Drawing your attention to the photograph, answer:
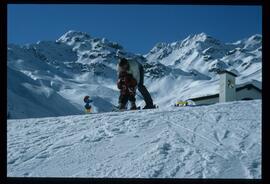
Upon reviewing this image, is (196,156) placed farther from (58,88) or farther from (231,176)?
(58,88)

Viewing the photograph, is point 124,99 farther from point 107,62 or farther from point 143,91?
point 107,62

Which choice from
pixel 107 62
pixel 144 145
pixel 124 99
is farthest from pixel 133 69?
pixel 107 62

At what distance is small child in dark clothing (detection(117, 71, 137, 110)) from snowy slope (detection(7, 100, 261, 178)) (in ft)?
2.06

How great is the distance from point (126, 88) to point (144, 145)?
5.90 ft

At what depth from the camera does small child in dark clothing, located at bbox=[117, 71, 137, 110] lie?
17.7 ft

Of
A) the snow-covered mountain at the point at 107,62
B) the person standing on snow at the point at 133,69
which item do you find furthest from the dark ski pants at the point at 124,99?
the snow-covered mountain at the point at 107,62

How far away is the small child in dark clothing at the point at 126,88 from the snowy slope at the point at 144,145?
2.06 feet

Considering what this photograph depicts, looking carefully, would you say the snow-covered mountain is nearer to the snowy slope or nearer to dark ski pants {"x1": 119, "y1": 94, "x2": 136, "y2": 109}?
dark ski pants {"x1": 119, "y1": 94, "x2": 136, "y2": 109}

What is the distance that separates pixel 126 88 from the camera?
5.45m

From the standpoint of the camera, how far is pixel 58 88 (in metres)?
45.1

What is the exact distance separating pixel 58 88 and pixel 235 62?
3909 centimetres

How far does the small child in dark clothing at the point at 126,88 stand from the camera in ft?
17.7

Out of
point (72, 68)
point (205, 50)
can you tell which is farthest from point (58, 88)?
point (205, 50)

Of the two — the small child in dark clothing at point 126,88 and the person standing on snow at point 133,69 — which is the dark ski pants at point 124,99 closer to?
the small child in dark clothing at point 126,88
